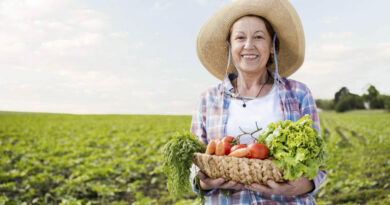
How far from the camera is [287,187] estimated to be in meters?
1.91

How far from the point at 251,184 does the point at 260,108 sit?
0.58 meters

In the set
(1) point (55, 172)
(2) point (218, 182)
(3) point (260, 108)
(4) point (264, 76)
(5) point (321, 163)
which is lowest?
(1) point (55, 172)

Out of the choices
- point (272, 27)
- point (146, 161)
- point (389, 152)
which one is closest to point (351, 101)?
point (389, 152)

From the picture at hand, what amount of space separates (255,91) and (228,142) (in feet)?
1.65

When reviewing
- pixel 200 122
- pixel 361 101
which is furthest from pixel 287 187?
pixel 361 101

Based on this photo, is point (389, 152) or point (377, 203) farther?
point (389, 152)

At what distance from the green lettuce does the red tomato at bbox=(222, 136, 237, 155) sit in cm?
25

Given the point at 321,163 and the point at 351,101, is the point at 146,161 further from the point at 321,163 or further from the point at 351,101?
the point at 351,101

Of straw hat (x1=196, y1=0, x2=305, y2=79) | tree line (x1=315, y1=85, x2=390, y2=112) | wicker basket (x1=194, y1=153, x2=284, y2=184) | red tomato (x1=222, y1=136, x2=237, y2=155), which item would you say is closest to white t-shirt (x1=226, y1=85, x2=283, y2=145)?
red tomato (x1=222, y1=136, x2=237, y2=155)

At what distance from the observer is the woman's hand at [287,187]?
1.89 m

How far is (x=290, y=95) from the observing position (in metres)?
2.24

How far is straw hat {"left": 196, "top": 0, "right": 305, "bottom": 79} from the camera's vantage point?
2.39 metres

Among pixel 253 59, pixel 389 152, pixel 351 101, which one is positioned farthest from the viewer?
pixel 351 101

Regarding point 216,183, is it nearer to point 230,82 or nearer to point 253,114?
point 253,114
